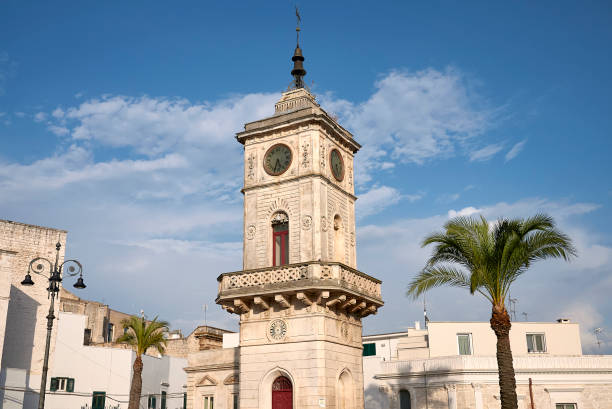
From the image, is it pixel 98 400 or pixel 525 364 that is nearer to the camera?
pixel 525 364

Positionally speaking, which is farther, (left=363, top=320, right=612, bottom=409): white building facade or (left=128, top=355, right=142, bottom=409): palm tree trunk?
(left=363, top=320, right=612, bottom=409): white building facade

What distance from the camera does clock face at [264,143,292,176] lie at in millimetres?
30234

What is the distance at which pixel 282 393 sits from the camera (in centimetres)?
2709

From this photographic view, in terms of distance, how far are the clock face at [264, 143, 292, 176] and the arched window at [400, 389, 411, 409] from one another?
20.6 meters

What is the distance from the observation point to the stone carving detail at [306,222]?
2839 cm

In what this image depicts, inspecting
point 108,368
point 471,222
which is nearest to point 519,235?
point 471,222

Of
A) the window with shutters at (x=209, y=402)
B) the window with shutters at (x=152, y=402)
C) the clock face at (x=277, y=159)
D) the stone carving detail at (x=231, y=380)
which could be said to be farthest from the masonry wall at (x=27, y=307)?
the clock face at (x=277, y=159)

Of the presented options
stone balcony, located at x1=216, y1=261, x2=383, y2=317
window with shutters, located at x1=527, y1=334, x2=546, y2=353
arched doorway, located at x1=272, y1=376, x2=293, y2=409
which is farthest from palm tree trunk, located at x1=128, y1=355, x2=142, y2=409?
window with shutters, located at x1=527, y1=334, x2=546, y2=353

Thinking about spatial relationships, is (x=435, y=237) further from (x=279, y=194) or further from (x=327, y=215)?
(x=279, y=194)

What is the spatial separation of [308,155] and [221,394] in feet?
55.9

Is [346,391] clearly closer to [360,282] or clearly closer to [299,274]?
[360,282]

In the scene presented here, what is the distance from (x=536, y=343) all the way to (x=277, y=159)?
2743 centimetres

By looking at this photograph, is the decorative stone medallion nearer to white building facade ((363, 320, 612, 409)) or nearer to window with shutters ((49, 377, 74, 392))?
white building facade ((363, 320, 612, 409))

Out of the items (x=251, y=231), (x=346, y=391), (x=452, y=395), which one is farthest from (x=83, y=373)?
(x=452, y=395)
